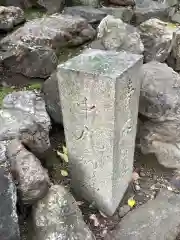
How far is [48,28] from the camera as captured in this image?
11.9ft

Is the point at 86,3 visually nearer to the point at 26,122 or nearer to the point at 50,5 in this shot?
the point at 50,5

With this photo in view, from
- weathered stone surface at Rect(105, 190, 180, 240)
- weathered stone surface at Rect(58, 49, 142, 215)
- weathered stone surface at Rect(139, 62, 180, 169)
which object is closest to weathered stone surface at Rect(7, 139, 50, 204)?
weathered stone surface at Rect(58, 49, 142, 215)

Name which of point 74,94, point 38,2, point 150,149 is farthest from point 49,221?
point 38,2

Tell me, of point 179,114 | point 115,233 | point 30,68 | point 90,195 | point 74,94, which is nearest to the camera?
point 74,94

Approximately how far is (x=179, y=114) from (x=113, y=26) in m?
1.52

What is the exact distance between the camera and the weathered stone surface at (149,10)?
4871 mm

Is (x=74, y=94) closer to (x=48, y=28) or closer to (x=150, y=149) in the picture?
(x=150, y=149)

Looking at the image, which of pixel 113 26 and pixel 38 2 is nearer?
pixel 113 26

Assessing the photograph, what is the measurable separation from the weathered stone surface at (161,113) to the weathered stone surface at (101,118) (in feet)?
1.51

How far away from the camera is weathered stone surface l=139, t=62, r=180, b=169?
2.62 meters

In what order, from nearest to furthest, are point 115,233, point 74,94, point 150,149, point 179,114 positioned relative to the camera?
point 74,94, point 115,233, point 179,114, point 150,149

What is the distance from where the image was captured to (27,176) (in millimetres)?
2066

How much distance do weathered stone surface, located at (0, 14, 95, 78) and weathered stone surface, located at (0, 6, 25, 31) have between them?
14.3 inches

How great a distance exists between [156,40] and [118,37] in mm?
630
